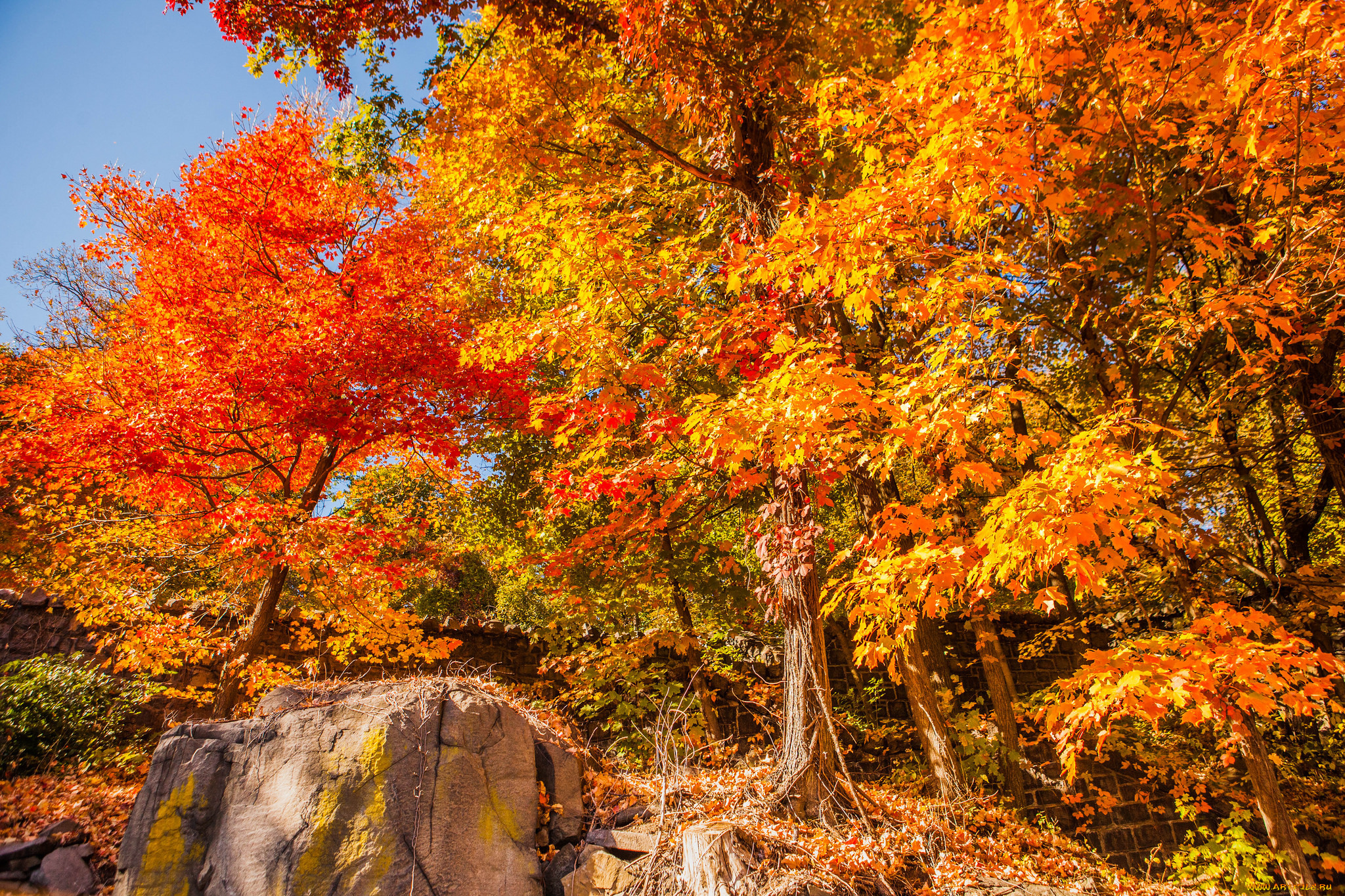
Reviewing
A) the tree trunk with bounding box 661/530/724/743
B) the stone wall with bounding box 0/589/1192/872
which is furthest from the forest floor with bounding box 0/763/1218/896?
the tree trunk with bounding box 661/530/724/743

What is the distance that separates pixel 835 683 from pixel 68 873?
831 cm

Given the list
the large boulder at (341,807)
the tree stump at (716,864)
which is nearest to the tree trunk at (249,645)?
the large boulder at (341,807)

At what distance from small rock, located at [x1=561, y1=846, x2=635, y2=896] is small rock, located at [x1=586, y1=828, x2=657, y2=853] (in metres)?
0.08

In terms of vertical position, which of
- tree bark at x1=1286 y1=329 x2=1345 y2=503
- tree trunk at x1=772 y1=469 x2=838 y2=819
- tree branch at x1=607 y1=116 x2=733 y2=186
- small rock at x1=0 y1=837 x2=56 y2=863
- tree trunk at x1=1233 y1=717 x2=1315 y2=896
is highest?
tree branch at x1=607 y1=116 x2=733 y2=186

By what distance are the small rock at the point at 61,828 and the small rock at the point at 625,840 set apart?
4.02 m

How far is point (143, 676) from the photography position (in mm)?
6516

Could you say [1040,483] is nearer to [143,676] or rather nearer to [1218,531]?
[1218,531]

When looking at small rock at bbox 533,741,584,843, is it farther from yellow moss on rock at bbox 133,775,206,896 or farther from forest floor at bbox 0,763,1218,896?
yellow moss on rock at bbox 133,775,206,896

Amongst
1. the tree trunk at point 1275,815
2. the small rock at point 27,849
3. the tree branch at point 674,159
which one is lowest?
the tree trunk at point 1275,815

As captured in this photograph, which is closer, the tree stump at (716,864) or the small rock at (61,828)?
the tree stump at (716,864)

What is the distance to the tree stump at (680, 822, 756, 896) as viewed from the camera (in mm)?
3600

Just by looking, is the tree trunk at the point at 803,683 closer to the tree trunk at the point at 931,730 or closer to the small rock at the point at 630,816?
the small rock at the point at 630,816

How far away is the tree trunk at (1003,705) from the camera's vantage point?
699cm

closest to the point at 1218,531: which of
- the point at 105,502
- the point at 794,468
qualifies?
the point at 794,468
